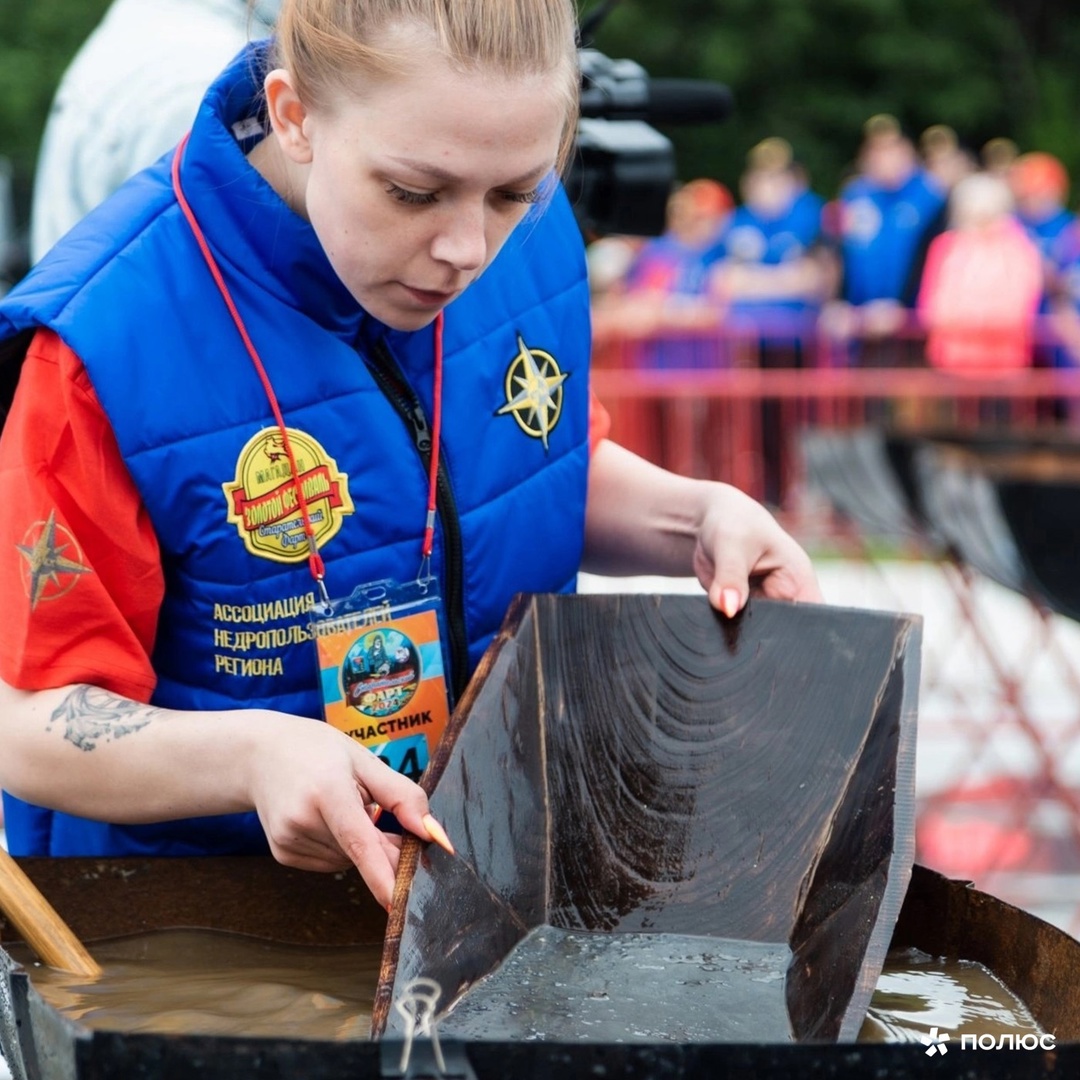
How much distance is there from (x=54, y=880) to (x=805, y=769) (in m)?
0.70

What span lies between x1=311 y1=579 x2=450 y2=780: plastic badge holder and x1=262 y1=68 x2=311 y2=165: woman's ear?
403 mm

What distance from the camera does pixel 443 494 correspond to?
5.64 ft

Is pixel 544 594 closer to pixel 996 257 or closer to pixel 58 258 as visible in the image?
pixel 58 258

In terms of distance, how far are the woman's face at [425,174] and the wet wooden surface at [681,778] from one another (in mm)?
358

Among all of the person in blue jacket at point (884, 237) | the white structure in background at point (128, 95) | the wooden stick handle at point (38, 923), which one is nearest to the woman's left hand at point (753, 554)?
the wooden stick handle at point (38, 923)

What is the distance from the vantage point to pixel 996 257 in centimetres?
1000

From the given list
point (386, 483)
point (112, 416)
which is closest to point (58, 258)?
point (112, 416)

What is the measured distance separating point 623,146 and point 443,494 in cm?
143

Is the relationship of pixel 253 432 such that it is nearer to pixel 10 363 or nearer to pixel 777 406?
pixel 10 363

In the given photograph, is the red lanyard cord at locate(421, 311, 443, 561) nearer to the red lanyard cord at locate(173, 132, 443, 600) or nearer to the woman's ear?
the red lanyard cord at locate(173, 132, 443, 600)

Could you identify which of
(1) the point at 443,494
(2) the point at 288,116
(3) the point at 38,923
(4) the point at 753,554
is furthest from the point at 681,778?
(2) the point at 288,116

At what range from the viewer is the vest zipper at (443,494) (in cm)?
171

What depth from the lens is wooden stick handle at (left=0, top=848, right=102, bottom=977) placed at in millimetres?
1474
